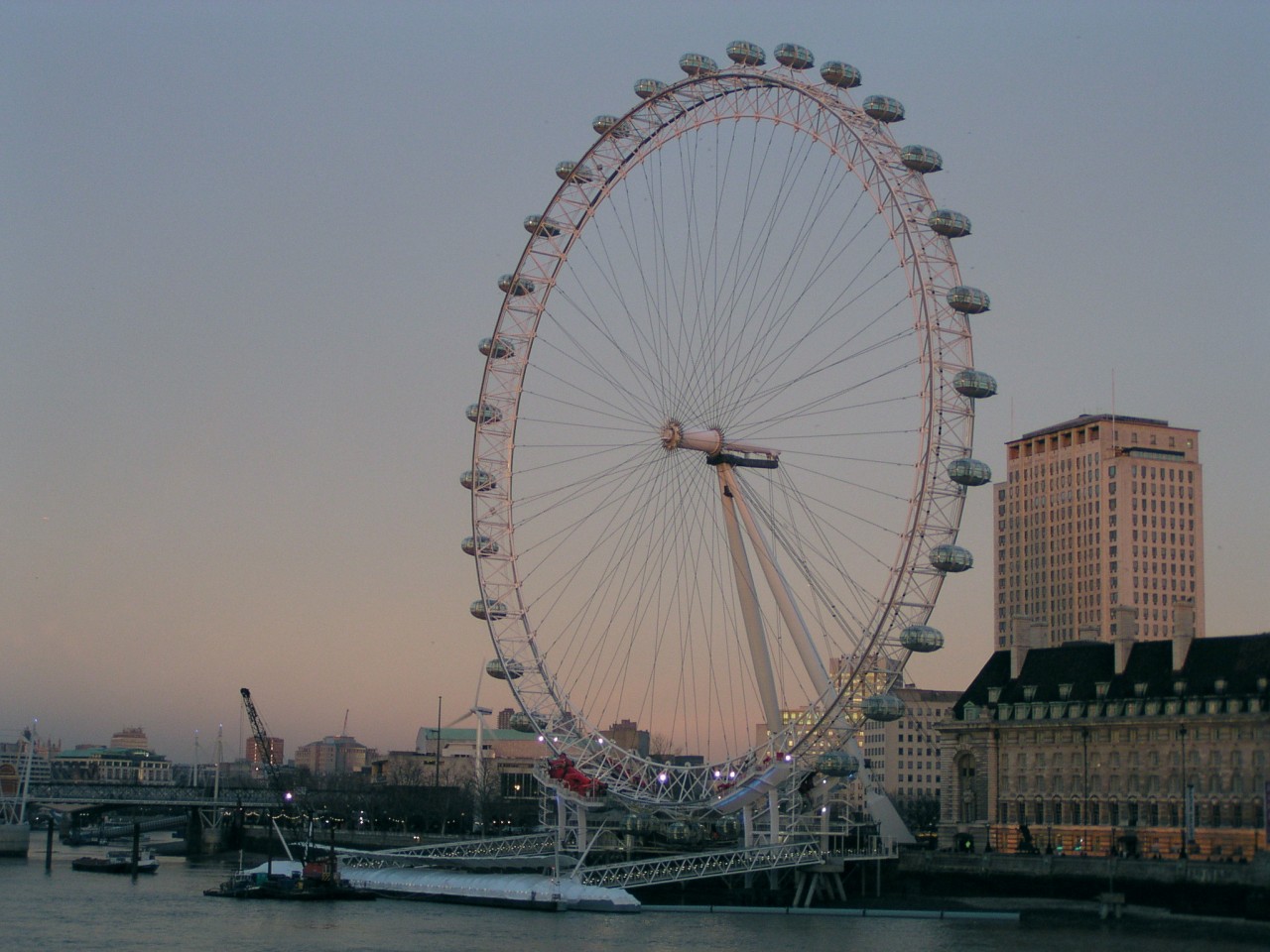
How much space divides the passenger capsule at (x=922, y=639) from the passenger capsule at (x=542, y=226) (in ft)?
76.7

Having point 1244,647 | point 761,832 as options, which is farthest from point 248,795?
point 1244,647

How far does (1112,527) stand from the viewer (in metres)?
160

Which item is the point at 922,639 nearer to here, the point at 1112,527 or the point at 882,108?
the point at 882,108

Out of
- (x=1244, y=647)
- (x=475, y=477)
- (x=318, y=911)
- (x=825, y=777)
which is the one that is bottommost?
(x=318, y=911)

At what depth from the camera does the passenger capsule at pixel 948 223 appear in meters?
63.6

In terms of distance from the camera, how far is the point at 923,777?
168375 mm

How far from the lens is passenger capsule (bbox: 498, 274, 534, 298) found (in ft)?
252

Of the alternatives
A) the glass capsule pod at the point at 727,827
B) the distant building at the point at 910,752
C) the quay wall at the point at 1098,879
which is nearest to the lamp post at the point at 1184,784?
the quay wall at the point at 1098,879

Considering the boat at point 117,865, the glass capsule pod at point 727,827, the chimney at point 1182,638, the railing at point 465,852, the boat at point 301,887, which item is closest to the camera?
the glass capsule pod at point 727,827

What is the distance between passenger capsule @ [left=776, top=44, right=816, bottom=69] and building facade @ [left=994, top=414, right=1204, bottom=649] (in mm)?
96306

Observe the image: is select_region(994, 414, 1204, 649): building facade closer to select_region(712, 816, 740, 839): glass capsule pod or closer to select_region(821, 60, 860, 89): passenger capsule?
select_region(712, 816, 740, 839): glass capsule pod

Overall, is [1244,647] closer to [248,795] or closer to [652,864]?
[652,864]

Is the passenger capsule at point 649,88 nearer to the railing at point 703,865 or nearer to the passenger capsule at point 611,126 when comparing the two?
the passenger capsule at point 611,126

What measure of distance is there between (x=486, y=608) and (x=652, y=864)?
13255 mm
